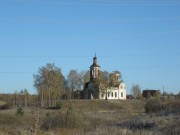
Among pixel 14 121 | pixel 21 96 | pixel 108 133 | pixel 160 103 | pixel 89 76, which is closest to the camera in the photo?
pixel 108 133

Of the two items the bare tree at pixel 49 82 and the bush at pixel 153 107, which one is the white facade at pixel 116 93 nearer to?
the bare tree at pixel 49 82

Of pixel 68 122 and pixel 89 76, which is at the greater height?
pixel 89 76

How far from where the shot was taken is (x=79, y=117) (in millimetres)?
36562

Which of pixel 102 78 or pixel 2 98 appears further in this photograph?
pixel 2 98

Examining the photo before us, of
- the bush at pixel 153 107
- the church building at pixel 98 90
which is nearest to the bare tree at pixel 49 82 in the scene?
the church building at pixel 98 90

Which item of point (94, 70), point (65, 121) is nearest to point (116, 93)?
point (94, 70)

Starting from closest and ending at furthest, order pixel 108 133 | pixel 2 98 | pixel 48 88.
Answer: pixel 108 133
pixel 48 88
pixel 2 98

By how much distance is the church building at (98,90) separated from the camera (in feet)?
459

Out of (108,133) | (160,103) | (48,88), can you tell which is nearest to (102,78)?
(48,88)

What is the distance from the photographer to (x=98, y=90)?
139000mm

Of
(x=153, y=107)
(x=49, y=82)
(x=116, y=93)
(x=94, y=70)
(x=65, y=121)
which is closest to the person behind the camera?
(x=65, y=121)

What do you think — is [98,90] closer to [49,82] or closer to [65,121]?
[49,82]

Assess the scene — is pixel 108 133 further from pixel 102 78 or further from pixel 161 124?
pixel 102 78

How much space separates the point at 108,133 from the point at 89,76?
446 ft
